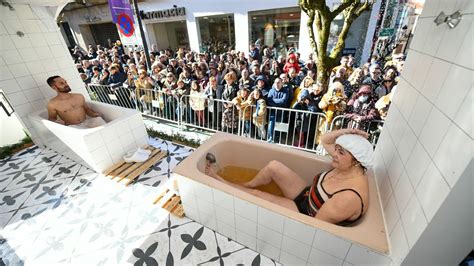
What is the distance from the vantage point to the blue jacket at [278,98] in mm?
3763

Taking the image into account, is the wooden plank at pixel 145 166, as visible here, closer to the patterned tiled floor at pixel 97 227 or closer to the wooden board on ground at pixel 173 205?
the patterned tiled floor at pixel 97 227

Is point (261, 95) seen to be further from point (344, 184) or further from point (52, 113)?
point (52, 113)

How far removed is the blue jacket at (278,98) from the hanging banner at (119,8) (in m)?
3.34

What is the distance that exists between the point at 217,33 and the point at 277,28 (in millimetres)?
Result: 3157

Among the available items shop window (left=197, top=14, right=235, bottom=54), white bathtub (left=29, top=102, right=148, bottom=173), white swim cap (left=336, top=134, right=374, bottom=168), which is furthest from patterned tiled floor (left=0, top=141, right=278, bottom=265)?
shop window (left=197, top=14, right=235, bottom=54)

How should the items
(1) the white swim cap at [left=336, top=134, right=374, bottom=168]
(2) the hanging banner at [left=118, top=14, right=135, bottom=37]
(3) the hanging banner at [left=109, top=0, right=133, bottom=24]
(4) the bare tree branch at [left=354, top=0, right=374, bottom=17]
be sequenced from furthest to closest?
1. (2) the hanging banner at [left=118, top=14, right=135, bottom=37]
2. (3) the hanging banner at [left=109, top=0, right=133, bottom=24]
3. (4) the bare tree branch at [left=354, top=0, right=374, bottom=17]
4. (1) the white swim cap at [left=336, top=134, right=374, bottom=168]

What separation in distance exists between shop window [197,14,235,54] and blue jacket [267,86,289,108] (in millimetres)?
7276

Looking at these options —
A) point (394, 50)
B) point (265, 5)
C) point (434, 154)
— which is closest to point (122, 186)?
point (434, 154)

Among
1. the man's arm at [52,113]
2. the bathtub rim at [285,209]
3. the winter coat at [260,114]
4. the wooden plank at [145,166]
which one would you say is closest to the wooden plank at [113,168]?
the wooden plank at [145,166]

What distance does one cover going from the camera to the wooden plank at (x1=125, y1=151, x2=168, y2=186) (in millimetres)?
3118

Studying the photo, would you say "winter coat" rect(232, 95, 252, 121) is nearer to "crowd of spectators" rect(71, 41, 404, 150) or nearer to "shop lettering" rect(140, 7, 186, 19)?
"crowd of spectators" rect(71, 41, 404, 150)

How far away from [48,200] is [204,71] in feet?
12.9

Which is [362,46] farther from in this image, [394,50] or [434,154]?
[434,154]

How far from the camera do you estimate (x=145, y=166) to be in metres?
3.36
